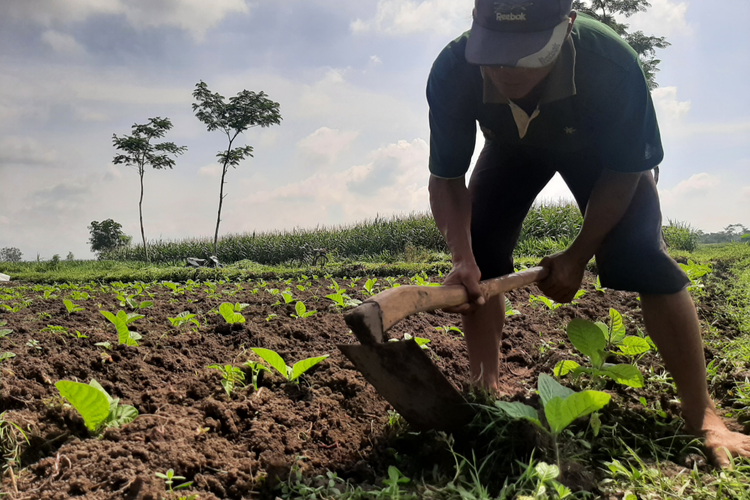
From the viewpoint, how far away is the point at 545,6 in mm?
1789

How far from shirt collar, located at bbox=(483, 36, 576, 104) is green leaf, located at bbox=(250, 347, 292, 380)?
51.8 inches

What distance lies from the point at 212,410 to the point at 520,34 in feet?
5.64

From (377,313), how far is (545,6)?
1227 millimetres

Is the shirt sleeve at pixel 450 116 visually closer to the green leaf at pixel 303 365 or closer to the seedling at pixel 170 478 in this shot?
the green leaf at pixel 303 365

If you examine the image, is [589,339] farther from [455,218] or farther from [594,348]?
[455,218]

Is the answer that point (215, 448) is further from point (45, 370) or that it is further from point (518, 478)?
point (45, 370)

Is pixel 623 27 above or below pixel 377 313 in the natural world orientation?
above

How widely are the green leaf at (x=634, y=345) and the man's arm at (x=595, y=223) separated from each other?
1.37 feet

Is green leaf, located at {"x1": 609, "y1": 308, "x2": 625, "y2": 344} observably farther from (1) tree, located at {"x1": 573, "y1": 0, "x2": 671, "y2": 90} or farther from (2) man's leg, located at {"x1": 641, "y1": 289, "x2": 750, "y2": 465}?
(1) tree, located at {"x1": 573, "y1": 0, "x2": 671, "y2": 90}

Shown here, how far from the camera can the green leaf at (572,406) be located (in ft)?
4.92

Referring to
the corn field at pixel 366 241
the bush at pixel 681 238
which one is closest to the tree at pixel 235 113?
the corn field at pixel 366 241

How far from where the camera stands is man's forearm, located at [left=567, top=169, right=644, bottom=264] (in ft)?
6.59

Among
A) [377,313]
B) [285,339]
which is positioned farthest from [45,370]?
[377,313]

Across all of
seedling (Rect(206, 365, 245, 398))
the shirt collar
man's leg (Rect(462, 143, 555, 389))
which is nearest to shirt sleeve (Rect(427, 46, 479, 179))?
the shirt collar
